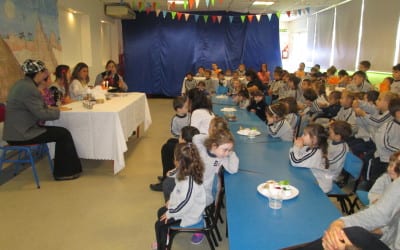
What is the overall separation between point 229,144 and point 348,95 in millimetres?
2803

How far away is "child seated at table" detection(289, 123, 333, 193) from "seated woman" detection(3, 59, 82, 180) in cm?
269

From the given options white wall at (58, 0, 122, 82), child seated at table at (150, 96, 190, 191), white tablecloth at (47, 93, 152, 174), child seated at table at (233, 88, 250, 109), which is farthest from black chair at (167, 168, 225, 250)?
white wall at (58, 0, 122, 82)

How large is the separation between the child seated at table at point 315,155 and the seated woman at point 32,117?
8.82 ft

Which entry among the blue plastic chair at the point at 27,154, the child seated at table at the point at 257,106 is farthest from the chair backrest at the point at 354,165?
the blue plastic chair at the point at 27,154

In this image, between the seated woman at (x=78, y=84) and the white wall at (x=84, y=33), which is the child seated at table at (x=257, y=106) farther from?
the white wall at (x=84, y=33)

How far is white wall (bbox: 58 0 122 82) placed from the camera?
657 centimetres

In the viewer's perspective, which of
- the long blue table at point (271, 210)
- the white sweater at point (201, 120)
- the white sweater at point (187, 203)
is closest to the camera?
the long blue table at point (271, 210)

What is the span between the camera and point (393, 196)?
161 cm

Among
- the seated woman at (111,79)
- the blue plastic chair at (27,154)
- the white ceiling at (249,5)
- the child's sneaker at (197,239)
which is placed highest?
the white ceiling at (249,5)

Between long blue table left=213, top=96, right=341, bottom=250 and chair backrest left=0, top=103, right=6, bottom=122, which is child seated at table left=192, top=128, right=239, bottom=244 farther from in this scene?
chair backrest left=0, top=103, right=6, bottom=122

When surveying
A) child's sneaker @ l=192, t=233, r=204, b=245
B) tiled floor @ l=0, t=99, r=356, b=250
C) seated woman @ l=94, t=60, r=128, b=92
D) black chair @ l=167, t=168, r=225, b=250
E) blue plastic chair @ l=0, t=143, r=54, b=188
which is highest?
seated woman @ l=94, t=60, r=128, b=92

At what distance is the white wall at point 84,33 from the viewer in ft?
21.6

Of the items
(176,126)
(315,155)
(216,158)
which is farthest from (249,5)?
A: (216,158)

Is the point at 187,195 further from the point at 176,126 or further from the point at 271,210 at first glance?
the point at 176,126
